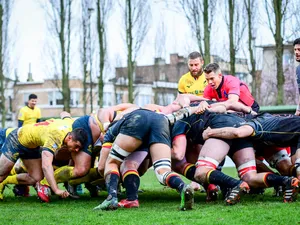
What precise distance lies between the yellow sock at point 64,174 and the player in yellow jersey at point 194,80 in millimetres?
2564

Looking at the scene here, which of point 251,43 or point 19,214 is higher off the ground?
point 251,43

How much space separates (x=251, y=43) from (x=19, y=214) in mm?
25625

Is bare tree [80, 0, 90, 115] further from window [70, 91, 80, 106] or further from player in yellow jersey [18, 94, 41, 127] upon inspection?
window [70, 91, 80, 106]

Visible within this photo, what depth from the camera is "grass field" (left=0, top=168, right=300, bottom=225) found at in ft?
19.8

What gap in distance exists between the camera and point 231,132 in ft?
25.5

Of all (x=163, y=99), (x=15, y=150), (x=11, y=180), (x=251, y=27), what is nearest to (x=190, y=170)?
(x=15, y=150)

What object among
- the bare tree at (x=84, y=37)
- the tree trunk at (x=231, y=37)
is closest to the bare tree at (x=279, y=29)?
the tree trunk at (x=231, y=37)

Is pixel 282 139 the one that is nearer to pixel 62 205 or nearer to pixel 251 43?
pixel 62 205

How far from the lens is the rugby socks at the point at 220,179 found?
7.23 m

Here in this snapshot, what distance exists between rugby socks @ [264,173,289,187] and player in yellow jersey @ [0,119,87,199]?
2875 mm

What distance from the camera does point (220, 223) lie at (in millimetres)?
5809

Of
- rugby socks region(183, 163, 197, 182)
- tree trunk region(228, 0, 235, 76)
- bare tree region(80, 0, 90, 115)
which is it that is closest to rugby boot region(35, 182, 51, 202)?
rugby socks region(183, 163, 197, 182)

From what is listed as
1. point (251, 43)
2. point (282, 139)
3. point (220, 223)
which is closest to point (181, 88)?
point (282, 139)

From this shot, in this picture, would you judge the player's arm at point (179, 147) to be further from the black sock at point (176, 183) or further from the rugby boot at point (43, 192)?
the rugby boot at point (43, 192)
